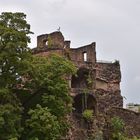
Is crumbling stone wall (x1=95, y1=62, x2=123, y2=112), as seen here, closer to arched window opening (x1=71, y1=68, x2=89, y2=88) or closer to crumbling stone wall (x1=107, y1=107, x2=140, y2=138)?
crumbling stone wall (x1=107, y1=107, x2=140, y2=138)

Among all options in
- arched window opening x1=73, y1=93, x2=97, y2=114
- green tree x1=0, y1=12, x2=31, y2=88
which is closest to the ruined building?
arched window opening x1=73, y1=93, x2=97, y2=114

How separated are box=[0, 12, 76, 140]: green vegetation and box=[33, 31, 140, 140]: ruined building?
543cm

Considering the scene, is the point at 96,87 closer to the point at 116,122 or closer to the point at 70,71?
the point at 116,122

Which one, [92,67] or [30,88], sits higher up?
[92,67]

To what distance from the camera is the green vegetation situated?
Result: 2495 cm

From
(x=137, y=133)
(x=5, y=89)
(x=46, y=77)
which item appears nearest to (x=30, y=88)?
(x=46, y=77)

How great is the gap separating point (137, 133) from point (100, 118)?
2.83 m

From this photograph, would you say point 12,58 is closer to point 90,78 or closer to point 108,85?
point 90,78

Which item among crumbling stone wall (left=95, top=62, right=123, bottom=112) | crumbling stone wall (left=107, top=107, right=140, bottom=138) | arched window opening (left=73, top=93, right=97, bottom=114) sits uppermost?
crumbling stone wall (left=95, top=62, right=123, bottom=112)

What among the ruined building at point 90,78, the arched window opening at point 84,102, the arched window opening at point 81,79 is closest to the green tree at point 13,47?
the ruined building at point 90,78

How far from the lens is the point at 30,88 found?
90.8 feet

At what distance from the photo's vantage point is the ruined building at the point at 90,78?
33.6 meters

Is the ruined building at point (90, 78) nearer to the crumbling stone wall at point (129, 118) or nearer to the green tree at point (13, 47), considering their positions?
the crumbling stone wall at point (129, 118)

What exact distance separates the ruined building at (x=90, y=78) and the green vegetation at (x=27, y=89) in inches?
214
